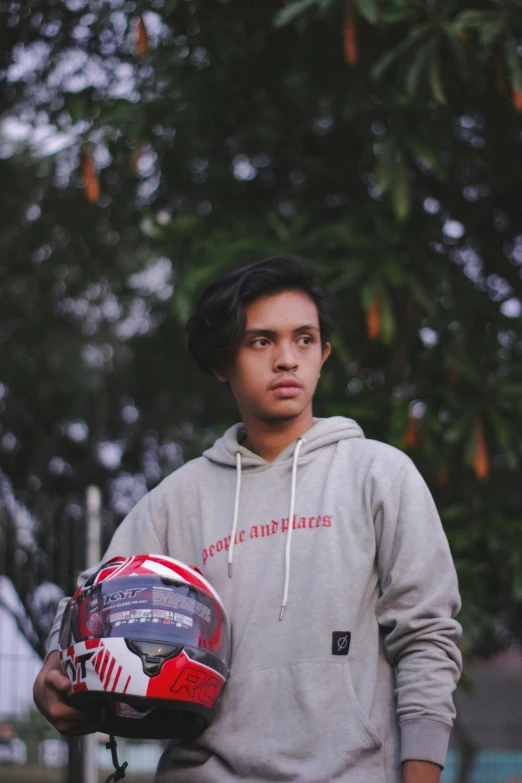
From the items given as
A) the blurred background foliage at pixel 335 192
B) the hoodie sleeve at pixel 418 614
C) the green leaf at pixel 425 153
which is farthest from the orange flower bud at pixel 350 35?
the hoodie sleeve at pixel 418 614

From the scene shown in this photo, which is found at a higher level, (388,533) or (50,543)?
(388,533)

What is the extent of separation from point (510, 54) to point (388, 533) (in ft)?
11.8

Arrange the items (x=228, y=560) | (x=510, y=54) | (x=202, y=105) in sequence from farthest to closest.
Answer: (x=202, y=105)
(x=510, y=54)
(x=228, y=560)

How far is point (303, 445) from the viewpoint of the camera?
2.69m

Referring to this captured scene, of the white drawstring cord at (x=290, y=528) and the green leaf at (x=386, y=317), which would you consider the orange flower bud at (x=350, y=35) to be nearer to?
the green leaf at (x=386, y=317)

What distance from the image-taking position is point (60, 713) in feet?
8.25

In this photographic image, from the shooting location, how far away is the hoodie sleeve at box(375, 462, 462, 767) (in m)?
2.32

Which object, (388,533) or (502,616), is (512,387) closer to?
(502,616)

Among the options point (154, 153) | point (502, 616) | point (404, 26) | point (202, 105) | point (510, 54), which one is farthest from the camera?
point (502, 616)

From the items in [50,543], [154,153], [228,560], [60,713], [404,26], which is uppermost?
[404,26]

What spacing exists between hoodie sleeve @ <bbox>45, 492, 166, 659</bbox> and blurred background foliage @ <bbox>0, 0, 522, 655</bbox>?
3.23 m

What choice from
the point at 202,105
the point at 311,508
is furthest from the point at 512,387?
the point at 311,508

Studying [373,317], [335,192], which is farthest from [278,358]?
[335,192]

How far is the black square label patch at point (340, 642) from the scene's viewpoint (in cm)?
237
